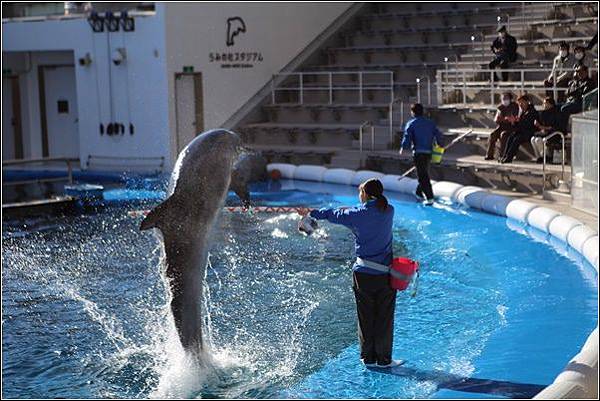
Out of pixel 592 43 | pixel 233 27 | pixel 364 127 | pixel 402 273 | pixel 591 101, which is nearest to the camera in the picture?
pixel 402 273

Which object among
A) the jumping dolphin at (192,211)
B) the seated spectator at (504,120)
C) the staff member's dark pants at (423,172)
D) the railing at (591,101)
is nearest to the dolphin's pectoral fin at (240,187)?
the jumping dolphin at (192,211)

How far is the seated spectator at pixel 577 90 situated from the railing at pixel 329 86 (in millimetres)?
5520

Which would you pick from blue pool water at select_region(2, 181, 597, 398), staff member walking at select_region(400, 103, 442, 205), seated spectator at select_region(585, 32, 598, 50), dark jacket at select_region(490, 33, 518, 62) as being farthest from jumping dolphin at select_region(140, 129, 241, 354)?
dark jacket at select_region(490, 33, 518, 62)

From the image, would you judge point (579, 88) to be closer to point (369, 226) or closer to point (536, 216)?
point (536, 216)

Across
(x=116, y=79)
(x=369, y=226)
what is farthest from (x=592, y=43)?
(x=369, y=226)

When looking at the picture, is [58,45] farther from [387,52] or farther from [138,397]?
[138,397]

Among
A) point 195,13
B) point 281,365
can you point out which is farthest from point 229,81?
point 281,365

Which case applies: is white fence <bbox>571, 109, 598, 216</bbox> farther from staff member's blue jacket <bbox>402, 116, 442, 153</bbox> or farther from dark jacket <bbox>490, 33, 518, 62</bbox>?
dark jacket <bbox>490, 33, 518, 62</bbox>

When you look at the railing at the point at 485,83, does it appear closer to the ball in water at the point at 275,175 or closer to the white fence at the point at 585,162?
the white fence at the point at 585,162

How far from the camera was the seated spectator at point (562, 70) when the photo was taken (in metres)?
16.0

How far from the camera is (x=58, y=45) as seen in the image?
21.4m

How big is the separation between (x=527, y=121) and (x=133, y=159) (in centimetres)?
927

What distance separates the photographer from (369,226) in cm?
697

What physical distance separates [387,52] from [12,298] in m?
14.2
